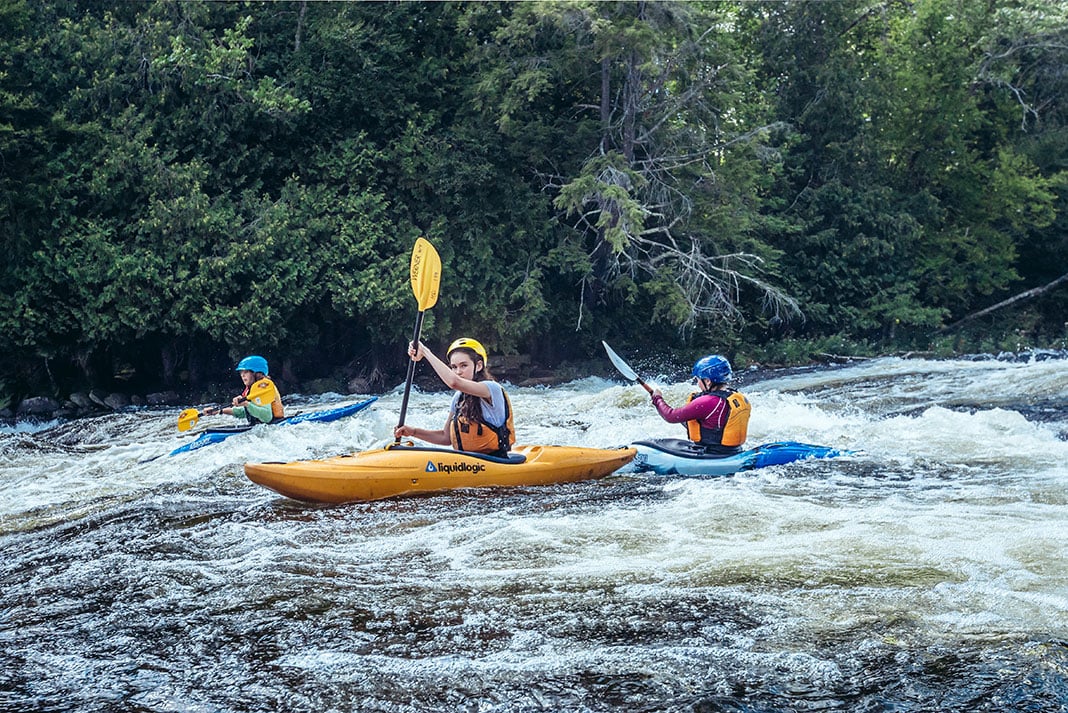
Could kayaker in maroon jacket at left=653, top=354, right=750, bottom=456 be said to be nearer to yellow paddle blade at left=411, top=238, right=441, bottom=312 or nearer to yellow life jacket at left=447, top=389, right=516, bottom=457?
yellow life jacket at left=447, top=389, right=516, bottom=457

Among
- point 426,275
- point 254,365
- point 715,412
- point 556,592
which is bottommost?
point 556,592

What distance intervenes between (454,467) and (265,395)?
3.02m

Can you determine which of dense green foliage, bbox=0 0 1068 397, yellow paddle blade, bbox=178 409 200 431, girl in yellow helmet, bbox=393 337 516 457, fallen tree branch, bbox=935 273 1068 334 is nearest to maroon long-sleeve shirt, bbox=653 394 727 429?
girl in yellow helmet, bbox=393 337 516 457

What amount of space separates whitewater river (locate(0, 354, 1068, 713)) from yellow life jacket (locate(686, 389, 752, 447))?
0.40 m

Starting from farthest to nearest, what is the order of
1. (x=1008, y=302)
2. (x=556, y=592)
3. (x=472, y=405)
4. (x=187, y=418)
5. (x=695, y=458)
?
1. (x=1008, y=302)
2. (x=187, y=418)
3. (x=695, y=458)
4. (x=472, y=405)
5. (x=556, y=592)

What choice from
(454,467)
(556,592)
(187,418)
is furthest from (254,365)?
(556,592)

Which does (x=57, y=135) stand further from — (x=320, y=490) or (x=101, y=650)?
(x=101, y=650)

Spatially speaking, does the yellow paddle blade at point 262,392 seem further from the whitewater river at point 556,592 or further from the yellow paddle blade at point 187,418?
the whitewater river at point 556,592

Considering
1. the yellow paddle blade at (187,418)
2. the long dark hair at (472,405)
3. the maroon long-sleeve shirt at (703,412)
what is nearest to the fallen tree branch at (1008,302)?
the maroon long-sleeve shirt at (703,412)

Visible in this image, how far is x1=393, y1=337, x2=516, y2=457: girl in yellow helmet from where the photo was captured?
20.8ft

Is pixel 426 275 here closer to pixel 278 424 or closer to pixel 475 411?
pixel 475 411

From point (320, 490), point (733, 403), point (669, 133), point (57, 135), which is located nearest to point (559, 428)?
point (733, 403)

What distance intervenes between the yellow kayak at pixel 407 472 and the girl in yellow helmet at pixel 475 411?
0.48ft

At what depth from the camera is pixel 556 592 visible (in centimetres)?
428
